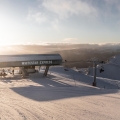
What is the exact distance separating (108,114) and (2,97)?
412 inches

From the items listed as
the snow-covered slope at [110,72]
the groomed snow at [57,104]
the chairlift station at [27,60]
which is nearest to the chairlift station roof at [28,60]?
the chairlift station at [27,60]

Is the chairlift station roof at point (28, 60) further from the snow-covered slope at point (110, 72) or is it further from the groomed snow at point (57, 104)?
the snow-covered slope at point (110, 72)

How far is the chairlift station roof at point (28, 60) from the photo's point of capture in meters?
33.3

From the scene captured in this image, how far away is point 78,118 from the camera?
15.3 m

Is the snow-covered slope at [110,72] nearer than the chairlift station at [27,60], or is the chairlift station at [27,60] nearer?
the chairlift station at [27,60]

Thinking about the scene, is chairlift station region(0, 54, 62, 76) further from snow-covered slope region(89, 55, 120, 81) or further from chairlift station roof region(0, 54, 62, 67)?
snow-covered slope region(89, 55, 120, 81)

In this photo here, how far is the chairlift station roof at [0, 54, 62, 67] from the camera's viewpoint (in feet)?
109

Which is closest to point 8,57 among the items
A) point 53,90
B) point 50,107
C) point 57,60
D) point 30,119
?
point 57,60

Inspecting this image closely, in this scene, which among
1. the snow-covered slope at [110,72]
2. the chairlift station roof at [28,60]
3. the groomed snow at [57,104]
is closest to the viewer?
the groomed snow at [57,104]

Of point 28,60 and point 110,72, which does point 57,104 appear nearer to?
point 28,60

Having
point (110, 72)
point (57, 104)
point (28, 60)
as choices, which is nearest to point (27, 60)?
point (28, 60)

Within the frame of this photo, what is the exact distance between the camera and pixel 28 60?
34844 millimetres

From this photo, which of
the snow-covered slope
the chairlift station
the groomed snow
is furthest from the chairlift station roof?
the snow-covered slope

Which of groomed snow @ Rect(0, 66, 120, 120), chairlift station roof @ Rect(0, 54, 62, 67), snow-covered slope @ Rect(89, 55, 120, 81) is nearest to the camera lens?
groomed snow @ Rect(0, 66, 120, 120)
